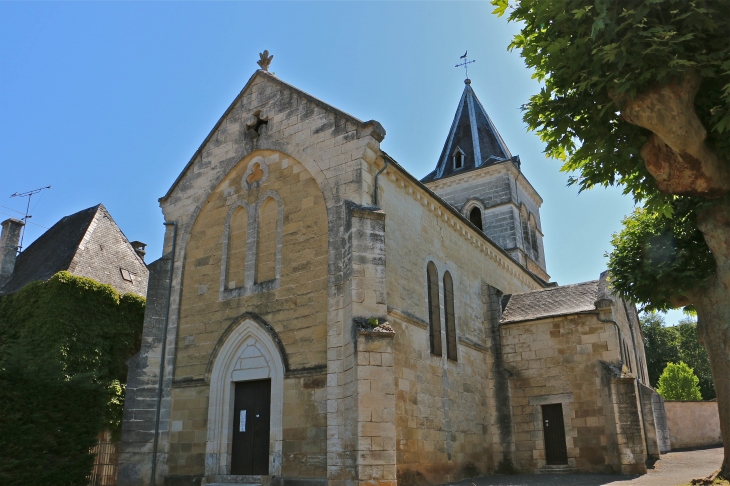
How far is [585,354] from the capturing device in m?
16.7

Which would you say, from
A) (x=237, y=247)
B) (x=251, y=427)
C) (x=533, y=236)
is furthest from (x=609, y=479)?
(x=533, y=236)

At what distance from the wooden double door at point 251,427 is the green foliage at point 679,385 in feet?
108

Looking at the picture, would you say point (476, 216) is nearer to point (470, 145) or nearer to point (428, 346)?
point (470, 145)

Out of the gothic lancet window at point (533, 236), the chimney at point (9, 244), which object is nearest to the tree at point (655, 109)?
the gothic lancet window at point (533, 236)

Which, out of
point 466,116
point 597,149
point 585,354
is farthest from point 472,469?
point 466,116

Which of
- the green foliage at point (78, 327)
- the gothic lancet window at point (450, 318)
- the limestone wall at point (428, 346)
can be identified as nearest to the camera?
the limestone wall at point (428, 346)

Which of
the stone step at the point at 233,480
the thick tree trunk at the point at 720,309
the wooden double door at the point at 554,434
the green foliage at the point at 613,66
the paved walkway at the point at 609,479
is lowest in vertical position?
the paved walkway at the point at 609,479

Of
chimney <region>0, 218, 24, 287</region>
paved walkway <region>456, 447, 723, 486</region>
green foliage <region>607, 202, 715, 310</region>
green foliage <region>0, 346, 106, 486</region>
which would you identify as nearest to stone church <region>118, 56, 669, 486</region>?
paved walkway <region>456, 447, 723, 486</region>

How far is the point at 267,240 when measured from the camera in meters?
14.0

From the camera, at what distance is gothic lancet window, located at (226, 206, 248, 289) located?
46.7 feet

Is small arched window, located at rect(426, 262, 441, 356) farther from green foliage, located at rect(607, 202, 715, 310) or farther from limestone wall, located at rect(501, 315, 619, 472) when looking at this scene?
green foliage, located at rect(607, 202, 715, 310)

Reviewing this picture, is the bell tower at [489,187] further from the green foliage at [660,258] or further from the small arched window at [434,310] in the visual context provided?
the green foliage at [660,258]

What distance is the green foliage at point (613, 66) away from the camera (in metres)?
8.62

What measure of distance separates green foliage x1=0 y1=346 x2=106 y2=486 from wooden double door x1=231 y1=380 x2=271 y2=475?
3308 mm
